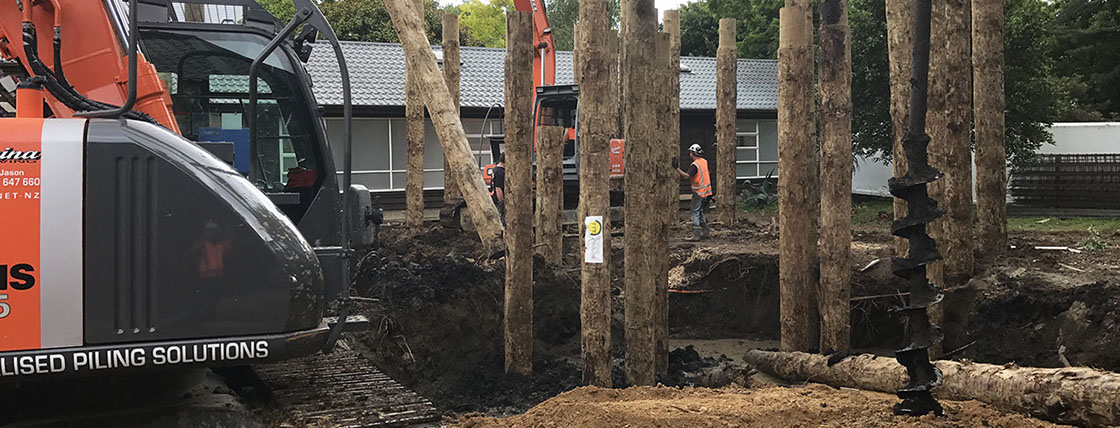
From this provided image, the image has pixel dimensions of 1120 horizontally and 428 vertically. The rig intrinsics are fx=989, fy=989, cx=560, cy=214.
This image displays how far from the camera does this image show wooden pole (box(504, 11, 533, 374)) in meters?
8.30

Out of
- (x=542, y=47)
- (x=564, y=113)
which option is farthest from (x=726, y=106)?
(x=542, y=47)

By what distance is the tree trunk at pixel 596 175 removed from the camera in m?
7.34

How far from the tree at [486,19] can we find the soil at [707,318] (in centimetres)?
4167

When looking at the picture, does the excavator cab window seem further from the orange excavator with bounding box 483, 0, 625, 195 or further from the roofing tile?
the roofing tile

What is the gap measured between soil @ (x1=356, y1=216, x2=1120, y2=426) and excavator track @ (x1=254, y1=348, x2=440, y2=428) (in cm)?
136

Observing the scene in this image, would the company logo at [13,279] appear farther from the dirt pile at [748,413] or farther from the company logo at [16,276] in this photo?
the dirt pile at [748,413]

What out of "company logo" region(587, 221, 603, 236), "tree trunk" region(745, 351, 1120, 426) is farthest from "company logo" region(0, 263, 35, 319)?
"tree trunk" region(745, 351, 1120, 426)

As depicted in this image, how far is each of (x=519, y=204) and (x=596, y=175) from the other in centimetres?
125

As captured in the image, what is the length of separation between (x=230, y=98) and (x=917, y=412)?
4.48 m

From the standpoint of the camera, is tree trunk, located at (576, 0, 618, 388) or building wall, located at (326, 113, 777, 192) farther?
building wall, located at (326, 113, 777, 192)

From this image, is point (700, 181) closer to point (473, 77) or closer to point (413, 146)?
point (413, 146)

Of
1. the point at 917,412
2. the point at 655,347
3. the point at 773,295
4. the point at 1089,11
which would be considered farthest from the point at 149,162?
the point at 1089,11

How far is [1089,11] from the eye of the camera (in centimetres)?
2408

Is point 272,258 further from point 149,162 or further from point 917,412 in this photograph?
point 917,412
